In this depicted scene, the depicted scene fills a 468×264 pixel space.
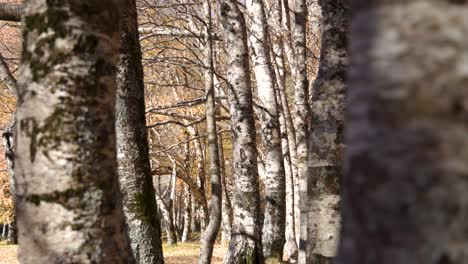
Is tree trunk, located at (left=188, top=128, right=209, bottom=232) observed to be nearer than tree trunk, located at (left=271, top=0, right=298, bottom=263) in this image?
No

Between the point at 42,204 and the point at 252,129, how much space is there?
7530 millimetres

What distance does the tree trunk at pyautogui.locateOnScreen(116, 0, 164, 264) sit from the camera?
16.4 ft

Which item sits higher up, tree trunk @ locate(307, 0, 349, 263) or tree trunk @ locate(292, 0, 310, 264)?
tree trunk @ locate(292, 0, 310, 264)

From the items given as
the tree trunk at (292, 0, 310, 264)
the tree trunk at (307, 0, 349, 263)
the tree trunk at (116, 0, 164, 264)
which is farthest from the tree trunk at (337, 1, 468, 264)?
the tree trunk at (292, 0, 310, 264)

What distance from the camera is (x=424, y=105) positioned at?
0.88 metres

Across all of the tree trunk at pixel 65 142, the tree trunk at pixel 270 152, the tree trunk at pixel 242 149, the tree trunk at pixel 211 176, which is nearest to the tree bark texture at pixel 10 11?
the tree trunk at pixel 65 142

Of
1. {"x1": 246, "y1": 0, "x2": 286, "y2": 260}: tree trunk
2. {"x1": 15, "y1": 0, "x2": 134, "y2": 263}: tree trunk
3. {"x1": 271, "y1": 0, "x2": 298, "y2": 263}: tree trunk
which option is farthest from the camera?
{"x1": 271, "y1": 0, "x2": 298, "y2": 263}: tree trunk

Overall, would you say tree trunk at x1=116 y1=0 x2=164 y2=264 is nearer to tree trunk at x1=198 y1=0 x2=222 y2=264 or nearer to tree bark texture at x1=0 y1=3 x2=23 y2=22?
tree bark texture at x1=0 y1=3 x2=23 y2=22

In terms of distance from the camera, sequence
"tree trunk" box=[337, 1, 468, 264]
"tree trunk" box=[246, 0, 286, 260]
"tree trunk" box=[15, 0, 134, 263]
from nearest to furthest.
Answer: "tree trunk" box=[337, 1, 468, 264], "tree trunk" box=[15, 0, 134, 263], "tree trunk" box=[246, 0, 286, 260]

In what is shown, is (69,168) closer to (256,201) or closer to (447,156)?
(447,156)

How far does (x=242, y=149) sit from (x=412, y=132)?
9.27 m

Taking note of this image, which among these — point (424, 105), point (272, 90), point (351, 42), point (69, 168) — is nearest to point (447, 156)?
point (424, 105)

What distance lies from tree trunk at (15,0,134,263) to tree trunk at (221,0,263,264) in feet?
23.2

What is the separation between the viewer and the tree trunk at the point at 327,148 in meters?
4.50
